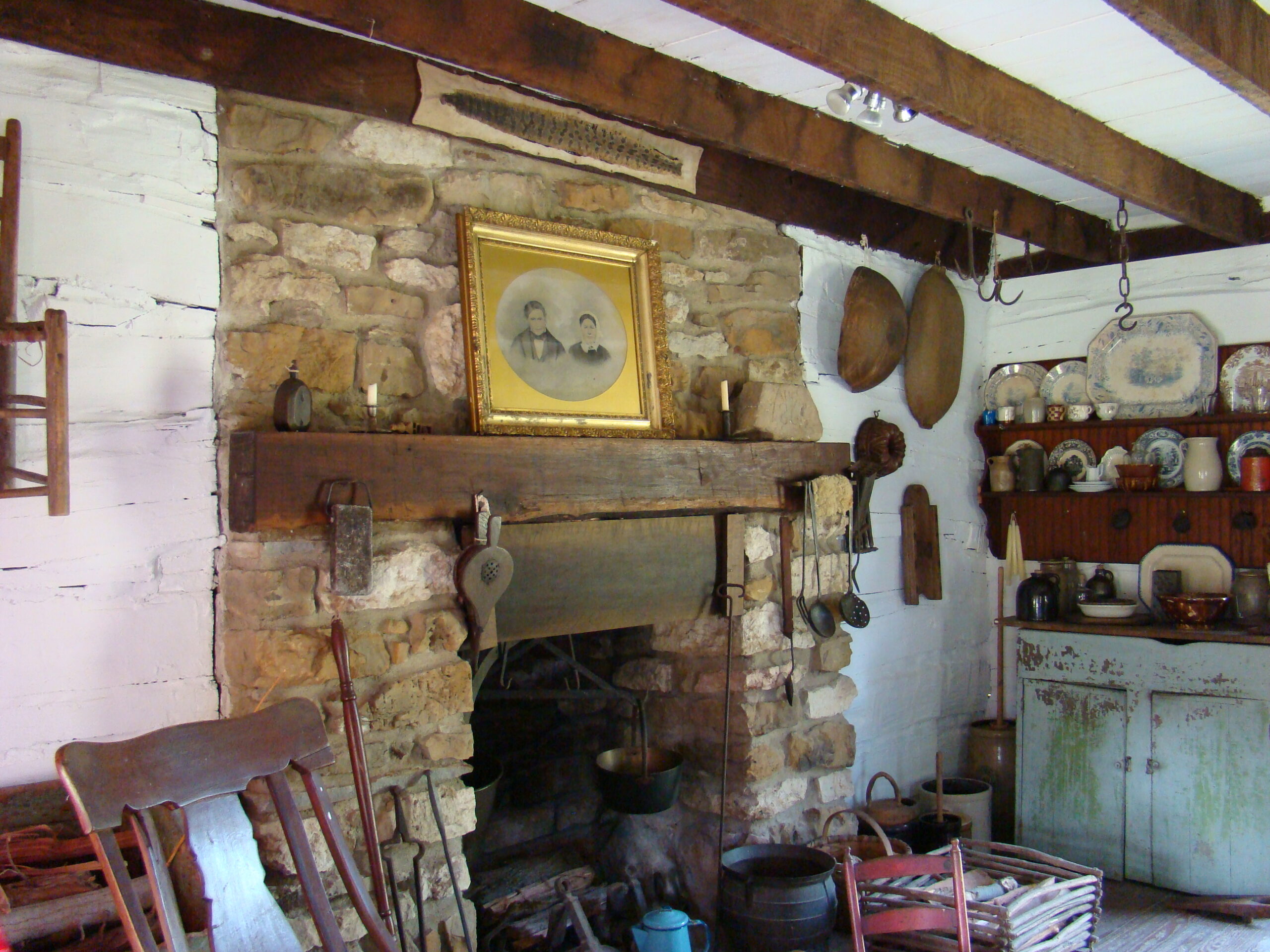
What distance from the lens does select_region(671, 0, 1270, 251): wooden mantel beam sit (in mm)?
1812

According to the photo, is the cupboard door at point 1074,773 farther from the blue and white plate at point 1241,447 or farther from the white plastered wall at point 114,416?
the white plastered wall at point 114,416

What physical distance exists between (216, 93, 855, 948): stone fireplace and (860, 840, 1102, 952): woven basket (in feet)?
1.64

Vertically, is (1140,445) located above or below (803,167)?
below

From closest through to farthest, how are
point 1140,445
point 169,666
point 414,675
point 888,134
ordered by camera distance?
point 169,666 < point 414,675 < point 888,134 < point 1140,445

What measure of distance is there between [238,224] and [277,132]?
21 centimetres

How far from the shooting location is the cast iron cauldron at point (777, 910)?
2.50m

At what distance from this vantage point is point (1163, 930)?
3004 mm

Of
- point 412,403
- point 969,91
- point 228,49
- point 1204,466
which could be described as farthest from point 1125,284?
point 228,49

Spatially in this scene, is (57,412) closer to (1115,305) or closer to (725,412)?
(725,412)

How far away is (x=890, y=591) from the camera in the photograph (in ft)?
12.1

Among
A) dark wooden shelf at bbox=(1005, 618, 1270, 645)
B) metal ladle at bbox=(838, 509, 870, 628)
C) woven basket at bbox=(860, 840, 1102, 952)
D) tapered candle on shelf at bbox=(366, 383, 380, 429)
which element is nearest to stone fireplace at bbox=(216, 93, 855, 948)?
tapered candle on shelf at bbox=(366, 383, 380, 429)

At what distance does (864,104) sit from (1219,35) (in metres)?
0.71

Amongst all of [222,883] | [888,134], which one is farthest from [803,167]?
[222,883]

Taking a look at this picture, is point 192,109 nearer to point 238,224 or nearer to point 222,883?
point 238,224
